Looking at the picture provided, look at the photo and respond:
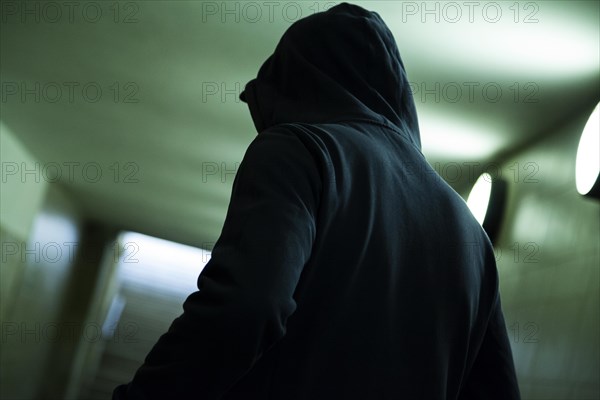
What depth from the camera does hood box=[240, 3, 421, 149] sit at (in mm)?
922

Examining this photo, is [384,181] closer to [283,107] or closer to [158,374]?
[283,107]

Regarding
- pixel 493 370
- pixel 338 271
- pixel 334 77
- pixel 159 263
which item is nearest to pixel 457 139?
pixel 334 77

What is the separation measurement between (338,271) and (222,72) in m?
2.53

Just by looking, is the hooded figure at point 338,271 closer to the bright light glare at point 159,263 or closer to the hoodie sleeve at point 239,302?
the hoodie sleeve at point 239,302

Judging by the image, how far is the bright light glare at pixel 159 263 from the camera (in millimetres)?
9250

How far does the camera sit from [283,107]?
37.1 inches

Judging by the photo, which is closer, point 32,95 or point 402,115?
point 402,115

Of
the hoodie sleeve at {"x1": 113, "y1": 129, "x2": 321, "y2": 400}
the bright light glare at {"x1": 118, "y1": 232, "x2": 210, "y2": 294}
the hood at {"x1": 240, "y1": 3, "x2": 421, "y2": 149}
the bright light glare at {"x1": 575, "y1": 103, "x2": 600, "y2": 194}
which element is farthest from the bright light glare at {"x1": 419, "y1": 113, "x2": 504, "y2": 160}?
the bright light glare at {"x1": 118, "y1": 232, "x2": 210, "y2": 294}

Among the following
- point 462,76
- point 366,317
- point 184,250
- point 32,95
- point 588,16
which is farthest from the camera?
point 184,250

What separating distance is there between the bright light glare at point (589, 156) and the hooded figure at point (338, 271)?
170 cm

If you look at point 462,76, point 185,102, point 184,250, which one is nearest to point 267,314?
point 462,76

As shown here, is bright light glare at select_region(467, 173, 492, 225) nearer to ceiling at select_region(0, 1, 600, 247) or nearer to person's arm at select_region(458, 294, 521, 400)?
ceiling at select_region(0, 1, 600, 247)

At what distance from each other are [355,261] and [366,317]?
6 cm

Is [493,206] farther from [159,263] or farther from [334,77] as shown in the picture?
[159,263]
